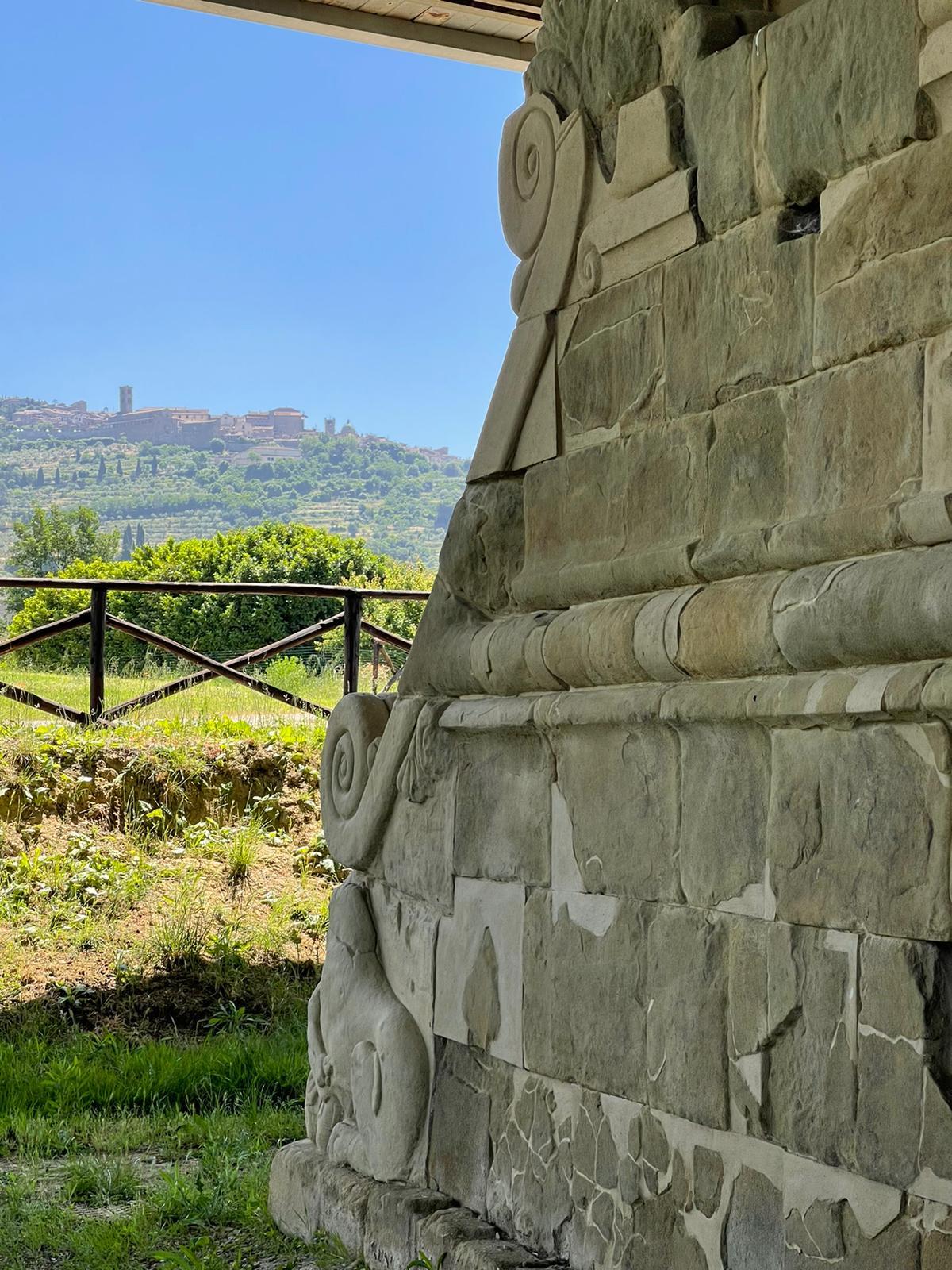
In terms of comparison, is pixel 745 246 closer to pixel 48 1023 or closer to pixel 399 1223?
pixel 399 1223

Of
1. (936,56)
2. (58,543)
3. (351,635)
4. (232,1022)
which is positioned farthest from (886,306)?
(58,543)

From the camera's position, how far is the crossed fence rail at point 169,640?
7.30 meters

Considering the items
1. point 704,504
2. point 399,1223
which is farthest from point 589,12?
point 399,1223

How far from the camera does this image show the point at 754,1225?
2.09 m

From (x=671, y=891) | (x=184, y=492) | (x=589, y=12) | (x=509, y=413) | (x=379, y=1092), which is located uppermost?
(x=184, y=492)

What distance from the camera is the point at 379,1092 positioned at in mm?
3074

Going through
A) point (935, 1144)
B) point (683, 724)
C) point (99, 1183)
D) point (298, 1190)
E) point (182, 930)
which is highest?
point (683, 724)

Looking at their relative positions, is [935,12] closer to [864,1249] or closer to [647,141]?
[647,141]

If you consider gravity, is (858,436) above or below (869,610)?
above

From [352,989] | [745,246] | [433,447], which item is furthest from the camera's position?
[433,447]

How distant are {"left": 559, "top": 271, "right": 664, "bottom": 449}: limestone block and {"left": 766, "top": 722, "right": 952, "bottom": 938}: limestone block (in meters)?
0.80

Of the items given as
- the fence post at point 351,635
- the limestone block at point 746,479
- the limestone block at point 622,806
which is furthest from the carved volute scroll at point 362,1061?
the fence post at point 351,635

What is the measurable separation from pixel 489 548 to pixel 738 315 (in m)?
0.89

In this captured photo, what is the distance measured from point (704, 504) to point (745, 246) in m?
0.44
